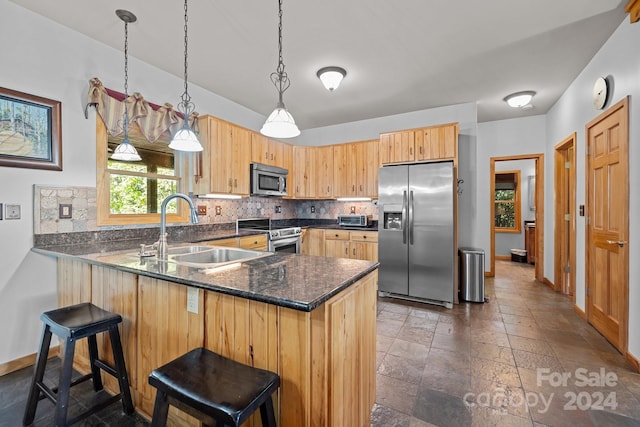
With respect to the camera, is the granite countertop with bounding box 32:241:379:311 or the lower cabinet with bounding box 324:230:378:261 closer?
the granite countertop with bounding box 32:241:379:311

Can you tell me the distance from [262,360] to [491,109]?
16.0 feet

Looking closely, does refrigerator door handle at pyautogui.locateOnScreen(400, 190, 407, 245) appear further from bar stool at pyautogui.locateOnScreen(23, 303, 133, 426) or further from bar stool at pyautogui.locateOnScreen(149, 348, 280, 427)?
bar stool at pyautogui.locateOnScreen(23, 303, 133, 426)

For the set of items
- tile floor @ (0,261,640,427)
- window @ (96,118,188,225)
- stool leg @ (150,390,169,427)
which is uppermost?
window @ (96,118,188,225)

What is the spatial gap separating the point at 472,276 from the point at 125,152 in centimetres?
421

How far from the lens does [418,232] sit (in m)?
3.59

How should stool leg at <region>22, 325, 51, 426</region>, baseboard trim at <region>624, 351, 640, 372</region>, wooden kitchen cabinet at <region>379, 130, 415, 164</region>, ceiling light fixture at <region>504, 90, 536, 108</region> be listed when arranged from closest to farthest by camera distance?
1. stool leg at <region>22, 325, 51, 426</region>
2. baseboard trim at <region>624, 351, 640, 372</region>
3. ceiling light fixture at <region>504, 90, 536, 108</region>
4. wooden kitchen cabinet at <region>379, 130, 415, 164</region>

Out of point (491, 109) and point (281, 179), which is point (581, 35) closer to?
point (491, 109)

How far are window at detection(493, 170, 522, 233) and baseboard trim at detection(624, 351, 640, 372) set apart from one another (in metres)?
4.83

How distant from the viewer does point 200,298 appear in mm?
1336

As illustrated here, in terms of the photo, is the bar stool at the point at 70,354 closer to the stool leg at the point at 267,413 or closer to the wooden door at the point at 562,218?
the stool leg at the point at 267,413

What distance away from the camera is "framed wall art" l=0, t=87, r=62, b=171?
2061mm

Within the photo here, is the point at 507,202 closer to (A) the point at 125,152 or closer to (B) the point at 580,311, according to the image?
(B) the point at 580,311

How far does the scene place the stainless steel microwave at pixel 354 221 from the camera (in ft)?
14.2

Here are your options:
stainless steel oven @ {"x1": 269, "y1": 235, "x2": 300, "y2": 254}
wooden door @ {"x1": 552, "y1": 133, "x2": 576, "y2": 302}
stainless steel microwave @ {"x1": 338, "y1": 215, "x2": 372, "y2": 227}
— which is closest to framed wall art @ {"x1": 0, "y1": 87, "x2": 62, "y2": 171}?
Answer: stainless steel oven @ {"x1": 269, "y1": 235, "x2": 300, "y2": 254}
